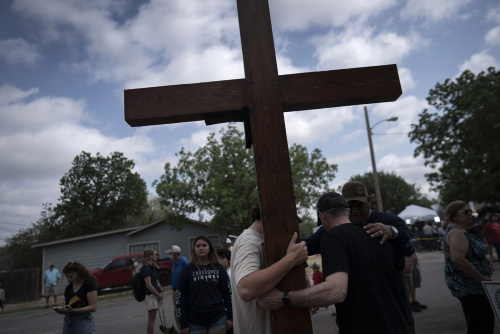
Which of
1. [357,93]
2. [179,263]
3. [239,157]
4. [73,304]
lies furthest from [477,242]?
[239,157]

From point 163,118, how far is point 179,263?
5729 millimetres

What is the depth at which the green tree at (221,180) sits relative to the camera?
24297mm

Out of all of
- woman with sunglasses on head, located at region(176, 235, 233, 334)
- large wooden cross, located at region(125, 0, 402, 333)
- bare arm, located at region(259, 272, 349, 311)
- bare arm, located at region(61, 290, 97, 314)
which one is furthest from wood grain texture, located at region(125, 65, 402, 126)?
bare arm, located at region(61, 290, 97, 314)

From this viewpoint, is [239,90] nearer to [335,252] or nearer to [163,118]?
[163,118]

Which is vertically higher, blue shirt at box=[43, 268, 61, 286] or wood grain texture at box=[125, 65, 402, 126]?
wood grain texture at box=[125, 65, 402, 126]

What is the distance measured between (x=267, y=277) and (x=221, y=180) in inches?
885

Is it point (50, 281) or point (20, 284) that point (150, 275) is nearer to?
point (50, 281)

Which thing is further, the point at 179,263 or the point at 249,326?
the point at 179,263

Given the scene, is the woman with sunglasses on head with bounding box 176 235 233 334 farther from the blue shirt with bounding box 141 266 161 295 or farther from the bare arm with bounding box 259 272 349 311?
the blue shirt with bounding box 141 266 161 295

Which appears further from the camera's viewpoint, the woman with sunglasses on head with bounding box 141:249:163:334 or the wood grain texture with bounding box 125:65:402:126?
the woman with sunglasses on head with bounding box 141:249:163:334

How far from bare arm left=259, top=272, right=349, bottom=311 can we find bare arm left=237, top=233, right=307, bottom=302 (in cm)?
8

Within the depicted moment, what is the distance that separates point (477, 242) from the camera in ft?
12.3

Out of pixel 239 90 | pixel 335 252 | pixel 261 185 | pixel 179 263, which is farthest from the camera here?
pixel 179 263

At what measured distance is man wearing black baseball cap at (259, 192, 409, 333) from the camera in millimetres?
1964
